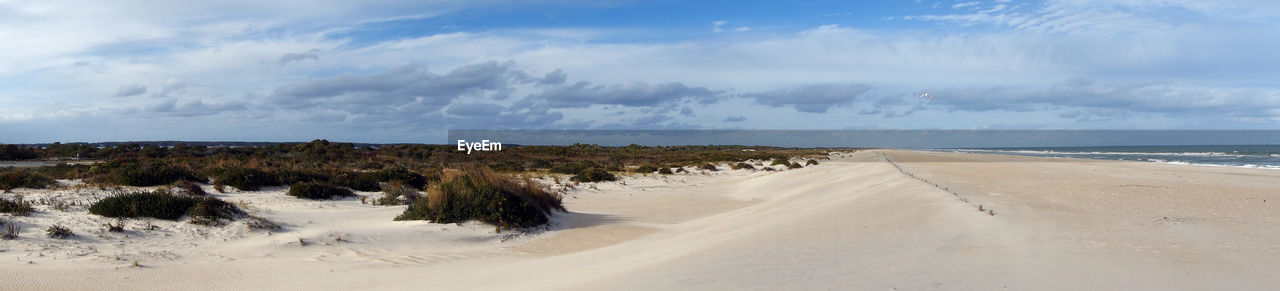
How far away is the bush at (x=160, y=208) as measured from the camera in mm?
8961

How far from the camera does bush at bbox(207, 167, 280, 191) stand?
14.9m

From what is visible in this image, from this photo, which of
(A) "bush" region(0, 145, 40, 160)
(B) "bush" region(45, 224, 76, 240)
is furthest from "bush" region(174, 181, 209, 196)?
(A) "bush" region(0, 145, 40, 160)

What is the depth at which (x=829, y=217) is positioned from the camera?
1045cm

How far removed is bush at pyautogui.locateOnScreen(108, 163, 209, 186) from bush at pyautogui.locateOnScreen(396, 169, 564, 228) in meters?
7.93

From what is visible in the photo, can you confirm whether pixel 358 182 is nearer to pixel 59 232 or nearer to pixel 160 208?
pixel 160 208

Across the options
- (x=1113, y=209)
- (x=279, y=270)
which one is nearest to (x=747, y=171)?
(x=1113, y=209)

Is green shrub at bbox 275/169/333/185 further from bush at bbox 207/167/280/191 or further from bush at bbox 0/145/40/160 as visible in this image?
bush at bbox 0/145/40/160

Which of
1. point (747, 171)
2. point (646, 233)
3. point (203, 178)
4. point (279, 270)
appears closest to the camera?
point (279, 270)

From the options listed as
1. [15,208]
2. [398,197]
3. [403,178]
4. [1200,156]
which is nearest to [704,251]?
[15,208]

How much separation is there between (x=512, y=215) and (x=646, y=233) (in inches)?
88.1

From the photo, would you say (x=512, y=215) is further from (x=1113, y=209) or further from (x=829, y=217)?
(x=1113, y=209)

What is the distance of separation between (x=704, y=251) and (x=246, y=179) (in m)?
11.9

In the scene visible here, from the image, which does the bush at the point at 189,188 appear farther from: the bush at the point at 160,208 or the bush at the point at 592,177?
the bush at the point at 592,177

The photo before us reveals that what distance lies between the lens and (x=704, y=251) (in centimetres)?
748
